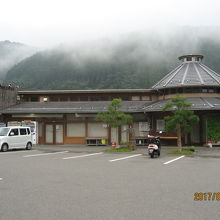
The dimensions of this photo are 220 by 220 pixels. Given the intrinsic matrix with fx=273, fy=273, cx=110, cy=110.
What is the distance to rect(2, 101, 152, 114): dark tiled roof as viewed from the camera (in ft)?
73.5

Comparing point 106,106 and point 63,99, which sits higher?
point 63,99

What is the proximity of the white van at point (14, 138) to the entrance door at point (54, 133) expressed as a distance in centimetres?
434

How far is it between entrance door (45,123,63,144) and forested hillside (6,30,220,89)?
36.6 metres

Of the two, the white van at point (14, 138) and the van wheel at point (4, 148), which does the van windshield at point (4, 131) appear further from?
the van wheel at point (4, 148)

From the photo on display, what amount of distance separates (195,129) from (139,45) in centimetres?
7323

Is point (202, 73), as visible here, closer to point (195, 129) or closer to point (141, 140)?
point (195, 129)

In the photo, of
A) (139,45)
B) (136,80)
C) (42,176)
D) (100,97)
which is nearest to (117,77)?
(136,80)

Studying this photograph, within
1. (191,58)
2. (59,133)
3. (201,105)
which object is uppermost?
(191,58)

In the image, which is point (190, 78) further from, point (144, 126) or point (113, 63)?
point (113, 63)

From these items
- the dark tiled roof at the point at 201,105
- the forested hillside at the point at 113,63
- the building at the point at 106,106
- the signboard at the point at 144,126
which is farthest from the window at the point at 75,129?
the forested hillside at the point at 113,63

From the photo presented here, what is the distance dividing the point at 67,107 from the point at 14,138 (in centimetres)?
668

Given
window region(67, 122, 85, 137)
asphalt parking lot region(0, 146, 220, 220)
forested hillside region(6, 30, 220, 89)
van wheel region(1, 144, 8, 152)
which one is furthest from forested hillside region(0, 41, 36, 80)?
asphalt parking lot region(0, 146, 220, 220)
